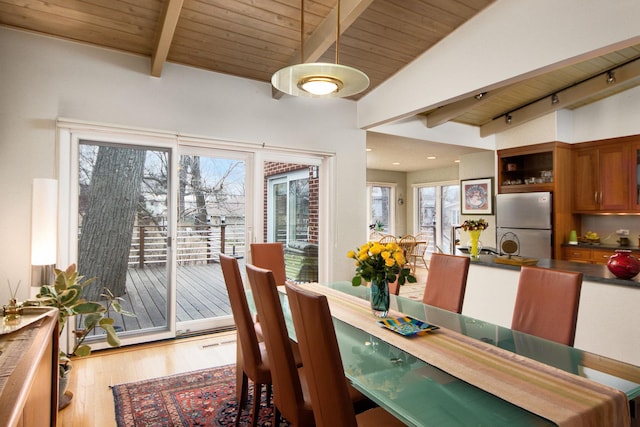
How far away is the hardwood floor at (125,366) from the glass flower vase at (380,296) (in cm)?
171

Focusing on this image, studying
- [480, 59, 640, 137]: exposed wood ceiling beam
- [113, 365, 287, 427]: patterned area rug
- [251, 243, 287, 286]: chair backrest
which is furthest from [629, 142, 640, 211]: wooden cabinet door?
[113, 365, 287, 427]: patterned area rug

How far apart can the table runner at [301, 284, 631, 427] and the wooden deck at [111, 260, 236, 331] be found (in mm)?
2584

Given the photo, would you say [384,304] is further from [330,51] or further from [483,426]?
[330,51]

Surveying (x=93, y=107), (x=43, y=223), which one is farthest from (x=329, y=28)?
(x=43, y=223)

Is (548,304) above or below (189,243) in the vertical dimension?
below

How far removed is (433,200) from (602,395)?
7.93m

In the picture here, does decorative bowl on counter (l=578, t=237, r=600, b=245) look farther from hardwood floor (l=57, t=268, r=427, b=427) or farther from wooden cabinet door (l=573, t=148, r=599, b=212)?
hardwood floor (l=57, t=268, r=427, b=427)

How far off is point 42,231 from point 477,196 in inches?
241

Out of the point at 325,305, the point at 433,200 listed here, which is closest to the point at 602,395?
the point at 325,305

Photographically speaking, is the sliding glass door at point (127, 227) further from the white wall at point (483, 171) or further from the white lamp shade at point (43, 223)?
the white wall at point (483, 171)

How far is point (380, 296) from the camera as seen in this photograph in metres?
1.95

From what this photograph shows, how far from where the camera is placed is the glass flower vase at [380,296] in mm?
1935

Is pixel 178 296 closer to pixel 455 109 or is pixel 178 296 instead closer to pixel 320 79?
pixel 320 79

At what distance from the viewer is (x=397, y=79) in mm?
4027
